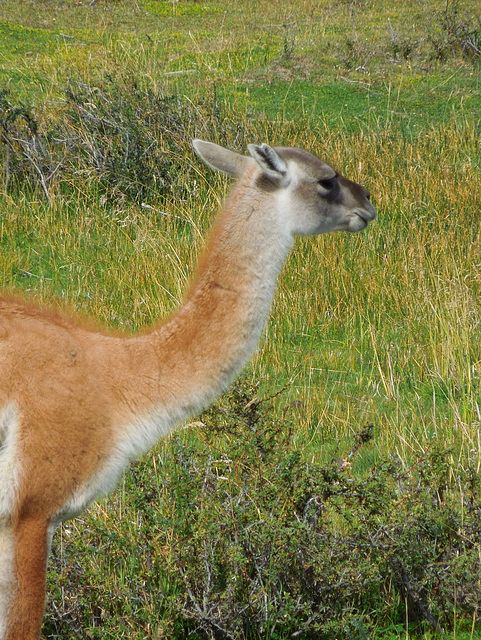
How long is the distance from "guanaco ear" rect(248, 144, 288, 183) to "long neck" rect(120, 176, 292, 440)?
16cm

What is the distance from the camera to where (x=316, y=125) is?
396 inches

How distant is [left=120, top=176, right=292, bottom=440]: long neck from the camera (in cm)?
299

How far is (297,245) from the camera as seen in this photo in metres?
6.79

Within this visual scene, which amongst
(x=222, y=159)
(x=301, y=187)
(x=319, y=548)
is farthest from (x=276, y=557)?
(x=222, y=159)

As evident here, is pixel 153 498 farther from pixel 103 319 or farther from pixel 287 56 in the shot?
pixel 287 56

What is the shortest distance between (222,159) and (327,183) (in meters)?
0.45

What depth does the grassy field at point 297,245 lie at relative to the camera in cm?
365

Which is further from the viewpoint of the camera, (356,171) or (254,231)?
(356,171)

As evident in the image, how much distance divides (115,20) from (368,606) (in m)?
18.8

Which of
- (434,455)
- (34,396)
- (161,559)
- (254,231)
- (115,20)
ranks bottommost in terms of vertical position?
(115,20)

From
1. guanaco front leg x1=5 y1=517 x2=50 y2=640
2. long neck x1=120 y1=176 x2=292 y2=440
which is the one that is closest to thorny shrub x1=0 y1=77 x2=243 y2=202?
long neck x1=120 y1=176 x2=292 y2=440

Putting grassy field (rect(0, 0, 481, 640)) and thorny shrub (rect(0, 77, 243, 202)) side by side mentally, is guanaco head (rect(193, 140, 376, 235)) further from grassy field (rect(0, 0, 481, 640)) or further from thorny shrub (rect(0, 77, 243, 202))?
thorny shrub (rect(0, 77, 243, 202))

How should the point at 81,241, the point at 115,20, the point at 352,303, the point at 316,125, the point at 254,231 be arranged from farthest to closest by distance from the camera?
1. the point at 115,20
2. the point at 316,125
3. the point at 81,241
4. the point at 352,303
5. the point at 254,231

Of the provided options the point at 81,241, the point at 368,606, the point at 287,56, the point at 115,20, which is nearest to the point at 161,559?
the point at 368,606
